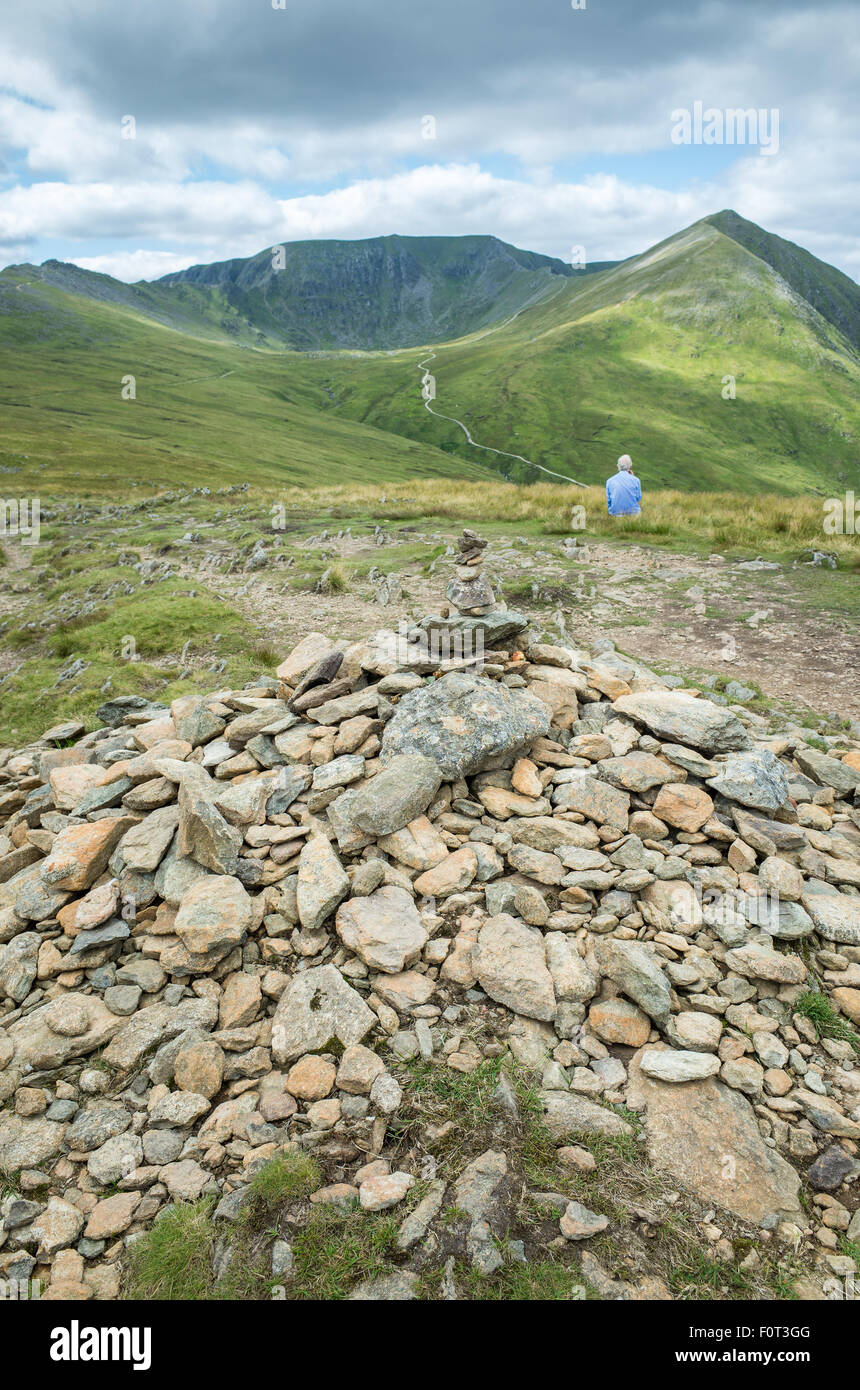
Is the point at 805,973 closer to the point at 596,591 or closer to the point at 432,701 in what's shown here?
the point at 432,701

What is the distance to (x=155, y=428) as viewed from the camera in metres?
103

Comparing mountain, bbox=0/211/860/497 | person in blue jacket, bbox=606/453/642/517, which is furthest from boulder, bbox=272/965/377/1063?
mountain, bbox=0/211/860/497

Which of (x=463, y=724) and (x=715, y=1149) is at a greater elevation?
(x=463, y=724)

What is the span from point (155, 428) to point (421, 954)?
114 m

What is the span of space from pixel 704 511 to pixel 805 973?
939 inches

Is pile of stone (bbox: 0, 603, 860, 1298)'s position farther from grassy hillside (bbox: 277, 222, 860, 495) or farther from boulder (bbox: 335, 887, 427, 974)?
grassy hillside (bbox: 277, 222, 860, 495)

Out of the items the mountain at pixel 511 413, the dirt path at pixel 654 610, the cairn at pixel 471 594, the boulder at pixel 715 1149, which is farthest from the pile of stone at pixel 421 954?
the mountain at pixel 511 413

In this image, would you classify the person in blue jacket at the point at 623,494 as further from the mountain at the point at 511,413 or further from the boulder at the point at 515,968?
the mountain at the point at 511,413

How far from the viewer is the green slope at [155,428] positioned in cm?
7025

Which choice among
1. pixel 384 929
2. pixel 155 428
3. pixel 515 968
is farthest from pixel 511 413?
pixel 515 968

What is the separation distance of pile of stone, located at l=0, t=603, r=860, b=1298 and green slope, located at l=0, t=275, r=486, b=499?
169 feet

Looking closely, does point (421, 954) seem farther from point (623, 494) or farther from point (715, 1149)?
point (623, 494)

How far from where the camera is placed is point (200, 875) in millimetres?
6836

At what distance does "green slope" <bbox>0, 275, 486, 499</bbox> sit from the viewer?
70.2 meters
